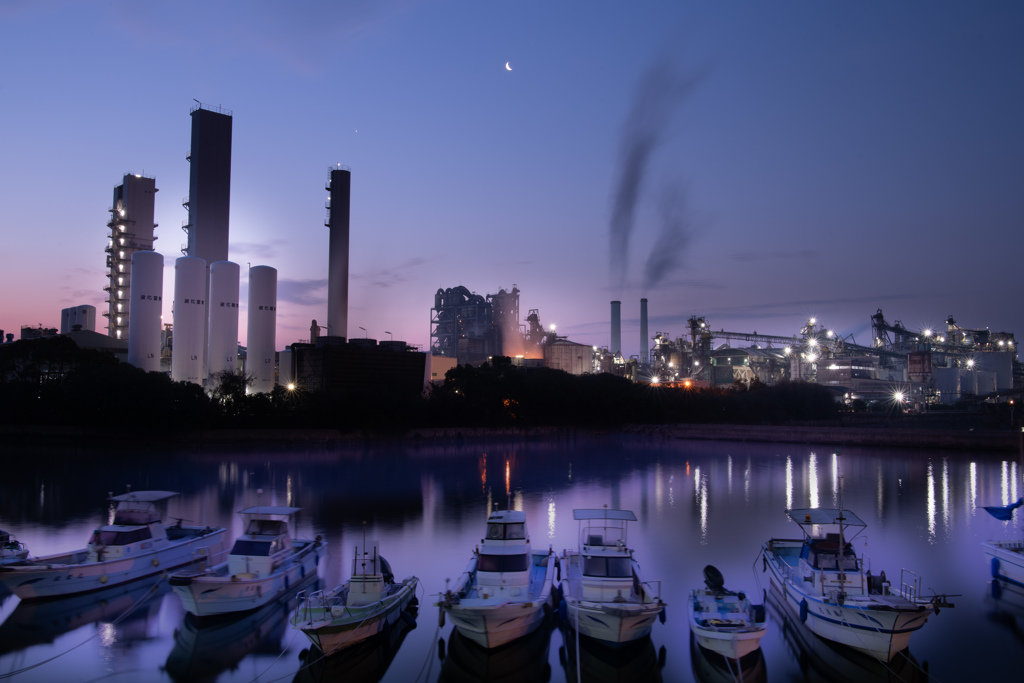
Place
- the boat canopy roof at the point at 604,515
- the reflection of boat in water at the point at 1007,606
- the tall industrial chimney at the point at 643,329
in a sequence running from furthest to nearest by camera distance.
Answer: the tall industrial chimney at the point at 643,329
the boat canopy roof at the point at 604,515
the reflection of boat in water at the point at 1007,606

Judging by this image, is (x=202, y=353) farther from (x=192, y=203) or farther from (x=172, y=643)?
(x=172, y=643)

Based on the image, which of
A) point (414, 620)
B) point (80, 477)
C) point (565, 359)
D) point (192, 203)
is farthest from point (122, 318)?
point (414, 620)

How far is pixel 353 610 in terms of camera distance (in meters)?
14.7

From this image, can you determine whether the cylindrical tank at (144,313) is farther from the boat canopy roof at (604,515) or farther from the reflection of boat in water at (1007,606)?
the reflection of boat in water at (1007,606)

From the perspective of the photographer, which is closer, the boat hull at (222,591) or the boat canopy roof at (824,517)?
the boat hull at (222,591)

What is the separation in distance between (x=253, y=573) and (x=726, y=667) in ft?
38.0

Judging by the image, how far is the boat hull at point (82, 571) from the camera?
706 inches

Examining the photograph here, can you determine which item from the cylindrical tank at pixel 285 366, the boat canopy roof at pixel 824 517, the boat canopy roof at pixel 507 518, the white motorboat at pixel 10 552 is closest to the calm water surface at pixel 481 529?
the white motorboat at pixel 10 552

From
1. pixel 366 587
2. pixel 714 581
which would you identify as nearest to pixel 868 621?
pixel 714 581

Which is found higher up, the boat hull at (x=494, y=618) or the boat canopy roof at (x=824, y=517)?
the boat canopy roof at (x=824, y=517)

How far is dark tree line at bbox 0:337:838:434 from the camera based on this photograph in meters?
57.1

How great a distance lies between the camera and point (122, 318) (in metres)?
103

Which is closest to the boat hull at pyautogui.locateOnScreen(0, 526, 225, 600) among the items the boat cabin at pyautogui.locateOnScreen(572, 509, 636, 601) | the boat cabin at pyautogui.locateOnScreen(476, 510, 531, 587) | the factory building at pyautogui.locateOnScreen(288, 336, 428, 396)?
the boat cabin at pyautogui.locateOnScreen(476, 510, 531, 587)

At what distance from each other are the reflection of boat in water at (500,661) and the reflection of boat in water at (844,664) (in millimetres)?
5589
